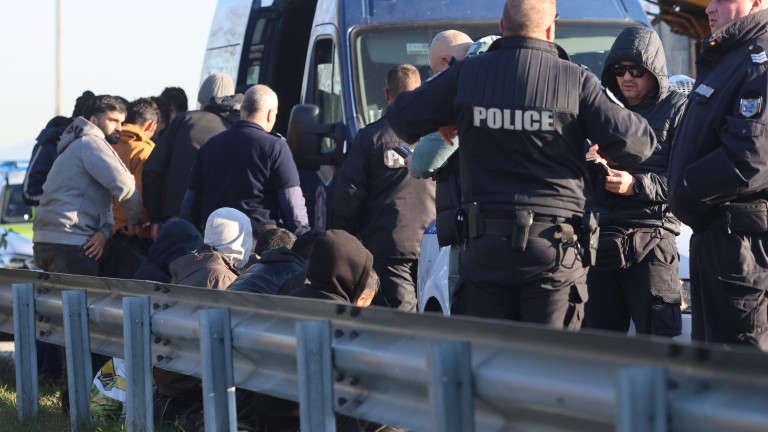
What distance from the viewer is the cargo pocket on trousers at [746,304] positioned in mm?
4992

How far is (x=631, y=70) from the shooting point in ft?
19.7

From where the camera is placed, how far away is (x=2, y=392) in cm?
796

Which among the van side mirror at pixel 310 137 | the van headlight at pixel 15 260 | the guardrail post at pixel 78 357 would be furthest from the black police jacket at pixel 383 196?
the van headlight at pixel 15 260

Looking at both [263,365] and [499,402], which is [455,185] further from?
[499,402]

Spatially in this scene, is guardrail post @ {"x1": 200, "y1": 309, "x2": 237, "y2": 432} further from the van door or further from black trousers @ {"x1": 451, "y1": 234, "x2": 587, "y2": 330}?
the van door

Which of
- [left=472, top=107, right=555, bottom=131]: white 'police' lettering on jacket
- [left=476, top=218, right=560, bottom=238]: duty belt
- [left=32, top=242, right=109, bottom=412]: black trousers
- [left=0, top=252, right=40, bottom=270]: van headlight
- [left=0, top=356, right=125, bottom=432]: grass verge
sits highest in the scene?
[left=472, top=107, right=555, bottom=131]: white 'police' lettering on jacket

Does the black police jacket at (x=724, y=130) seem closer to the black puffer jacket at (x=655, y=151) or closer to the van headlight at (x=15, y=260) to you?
the black puffer jacket at (x=655, y=151)

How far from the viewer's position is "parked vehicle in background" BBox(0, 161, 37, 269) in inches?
678

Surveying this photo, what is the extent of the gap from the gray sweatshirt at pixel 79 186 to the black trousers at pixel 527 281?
4.16 metres

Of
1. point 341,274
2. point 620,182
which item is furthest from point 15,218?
point 620,182

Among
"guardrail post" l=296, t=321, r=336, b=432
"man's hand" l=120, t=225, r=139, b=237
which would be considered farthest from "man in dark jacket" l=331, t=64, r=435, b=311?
"guardrail post" l=296, t=321, r=336, b=432

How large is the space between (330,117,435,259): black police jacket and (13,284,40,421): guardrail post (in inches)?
84.3

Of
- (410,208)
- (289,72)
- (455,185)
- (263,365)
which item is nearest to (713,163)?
(455,185)

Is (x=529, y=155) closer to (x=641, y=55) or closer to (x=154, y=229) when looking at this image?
(x=641, y=55)
